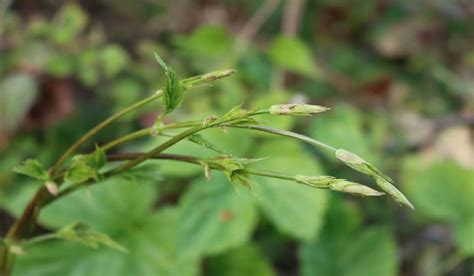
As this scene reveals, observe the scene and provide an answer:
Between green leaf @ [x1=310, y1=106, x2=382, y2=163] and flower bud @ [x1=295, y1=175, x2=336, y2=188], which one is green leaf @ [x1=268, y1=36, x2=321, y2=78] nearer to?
green leaf @ [x1=310, y1=106, x2=382, y2=163]

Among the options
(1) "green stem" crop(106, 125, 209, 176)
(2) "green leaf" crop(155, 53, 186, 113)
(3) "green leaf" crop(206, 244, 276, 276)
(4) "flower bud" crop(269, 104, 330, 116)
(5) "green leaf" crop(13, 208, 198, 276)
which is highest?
(4) "flower bud" crop(269, 104, 330, 116)

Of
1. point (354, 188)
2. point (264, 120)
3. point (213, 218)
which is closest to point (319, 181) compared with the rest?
point (354, 188)

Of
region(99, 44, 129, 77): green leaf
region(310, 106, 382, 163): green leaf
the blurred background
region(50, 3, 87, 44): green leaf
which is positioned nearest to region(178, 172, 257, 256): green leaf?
the blurred background

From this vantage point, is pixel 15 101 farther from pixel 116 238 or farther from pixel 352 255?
pixel 352 255

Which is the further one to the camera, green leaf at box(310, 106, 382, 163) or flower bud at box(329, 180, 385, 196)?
green leaf at box(310, 106, 382, 163)

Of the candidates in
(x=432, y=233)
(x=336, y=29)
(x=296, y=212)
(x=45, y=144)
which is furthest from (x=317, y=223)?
(x=336, y=29)

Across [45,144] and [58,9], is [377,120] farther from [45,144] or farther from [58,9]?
[58,9]
